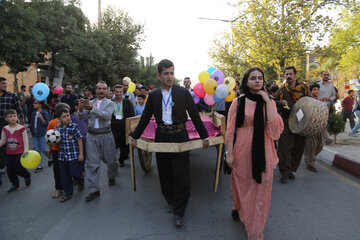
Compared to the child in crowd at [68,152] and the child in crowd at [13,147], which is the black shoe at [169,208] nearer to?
the child in crowd at [68,152]

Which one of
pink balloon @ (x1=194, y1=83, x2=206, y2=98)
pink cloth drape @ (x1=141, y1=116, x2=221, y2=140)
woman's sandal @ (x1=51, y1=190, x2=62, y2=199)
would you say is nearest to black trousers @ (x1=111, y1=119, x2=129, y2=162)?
pink cloth drape @ (x1=141, y1=116, x2=221, y2=140)

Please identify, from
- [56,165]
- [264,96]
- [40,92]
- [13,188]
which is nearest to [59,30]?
[40,92]

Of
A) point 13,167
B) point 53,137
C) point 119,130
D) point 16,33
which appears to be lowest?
point 13,167

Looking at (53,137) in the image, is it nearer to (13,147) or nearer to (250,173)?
(13,147)

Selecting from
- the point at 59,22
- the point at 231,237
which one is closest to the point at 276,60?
the point at 231,237

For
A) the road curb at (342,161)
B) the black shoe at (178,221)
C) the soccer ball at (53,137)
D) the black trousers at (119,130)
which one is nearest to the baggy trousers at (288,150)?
the road curb at (342,161)

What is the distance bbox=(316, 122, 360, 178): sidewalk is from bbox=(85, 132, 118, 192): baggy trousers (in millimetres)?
4798

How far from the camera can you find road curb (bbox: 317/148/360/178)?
495 cm

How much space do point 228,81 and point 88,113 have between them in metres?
4.16

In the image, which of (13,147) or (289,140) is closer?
(13,147)

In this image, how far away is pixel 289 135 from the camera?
4617 millimetres

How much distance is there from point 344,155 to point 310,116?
238cm

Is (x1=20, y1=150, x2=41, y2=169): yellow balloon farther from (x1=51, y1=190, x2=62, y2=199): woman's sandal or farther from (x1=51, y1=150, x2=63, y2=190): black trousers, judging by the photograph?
(x1=51, y1=190, x2=62, y2=199): woman's sandal

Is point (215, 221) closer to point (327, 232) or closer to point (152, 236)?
point (152, 236)
